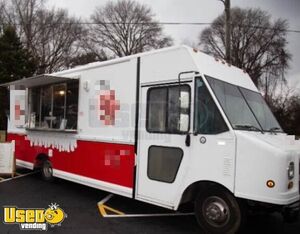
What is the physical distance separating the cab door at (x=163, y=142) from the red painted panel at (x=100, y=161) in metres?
0.34

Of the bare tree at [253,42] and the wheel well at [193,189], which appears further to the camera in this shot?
the bare tree at [253,42]

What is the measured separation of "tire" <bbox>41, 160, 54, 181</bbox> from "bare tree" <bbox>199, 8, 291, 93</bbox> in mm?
26953

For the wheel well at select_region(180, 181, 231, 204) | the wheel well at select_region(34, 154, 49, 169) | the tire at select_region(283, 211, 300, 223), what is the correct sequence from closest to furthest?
the tire at select_region(283, 211, 300, 223), the wheel well at select_region(180, 181, 231, 204), the wheel well at select_region(34, 154, 49, 169)

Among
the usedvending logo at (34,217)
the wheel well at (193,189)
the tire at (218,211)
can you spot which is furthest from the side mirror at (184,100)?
the usedvending logo at (34,217)

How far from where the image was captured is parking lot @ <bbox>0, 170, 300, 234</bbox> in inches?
239

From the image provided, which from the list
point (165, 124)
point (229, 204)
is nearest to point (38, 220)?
point (165, 124)

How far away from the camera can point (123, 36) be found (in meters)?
41.5

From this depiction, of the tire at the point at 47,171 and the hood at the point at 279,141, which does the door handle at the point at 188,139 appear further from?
the tire at the point at 47,171

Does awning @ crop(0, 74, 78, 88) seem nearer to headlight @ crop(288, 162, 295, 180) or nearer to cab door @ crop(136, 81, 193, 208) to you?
cab door @ crop(136, 81, 193, 208)

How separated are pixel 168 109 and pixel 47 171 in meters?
4.74

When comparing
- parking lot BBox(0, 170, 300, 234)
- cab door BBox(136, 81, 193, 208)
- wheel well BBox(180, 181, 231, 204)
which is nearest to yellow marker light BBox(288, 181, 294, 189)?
wheel well BBox(180, 181, 231, 204)

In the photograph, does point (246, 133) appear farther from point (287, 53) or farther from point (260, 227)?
point (287, 53)

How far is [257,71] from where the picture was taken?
115 feet

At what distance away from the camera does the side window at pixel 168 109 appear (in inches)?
231
